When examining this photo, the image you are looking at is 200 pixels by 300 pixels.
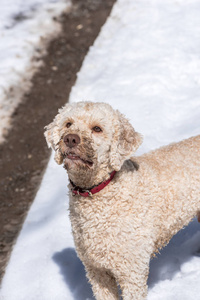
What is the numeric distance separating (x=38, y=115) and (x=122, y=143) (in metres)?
5.29

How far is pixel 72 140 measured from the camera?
11.6 feet

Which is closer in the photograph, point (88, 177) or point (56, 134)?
point (88, 177)

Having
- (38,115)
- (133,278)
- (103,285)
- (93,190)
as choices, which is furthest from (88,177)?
(38,115)

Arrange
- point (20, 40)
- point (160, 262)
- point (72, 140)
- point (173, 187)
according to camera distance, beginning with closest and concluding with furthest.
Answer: point (72, 140)
point (173, 187)
point (160, 262)
point (20, 40)

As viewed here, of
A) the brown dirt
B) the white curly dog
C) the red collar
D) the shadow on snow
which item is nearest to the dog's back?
the white curly dog

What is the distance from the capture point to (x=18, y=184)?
731cm

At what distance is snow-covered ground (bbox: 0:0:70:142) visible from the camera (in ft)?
31.1

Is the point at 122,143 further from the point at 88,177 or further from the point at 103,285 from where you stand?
the point at 103,285

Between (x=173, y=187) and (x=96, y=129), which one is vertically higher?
(x=96, y=129)

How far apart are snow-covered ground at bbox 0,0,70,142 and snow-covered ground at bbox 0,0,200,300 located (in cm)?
149

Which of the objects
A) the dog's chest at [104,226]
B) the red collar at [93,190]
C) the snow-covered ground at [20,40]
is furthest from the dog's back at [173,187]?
the snow-covered ground at [20,40]

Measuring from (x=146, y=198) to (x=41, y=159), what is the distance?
398 centimetres

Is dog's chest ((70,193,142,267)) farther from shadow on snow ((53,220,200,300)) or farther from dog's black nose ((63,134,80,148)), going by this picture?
shadow on snow ((53,220,200,300))

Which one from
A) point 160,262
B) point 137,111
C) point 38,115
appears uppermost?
point 137,111
